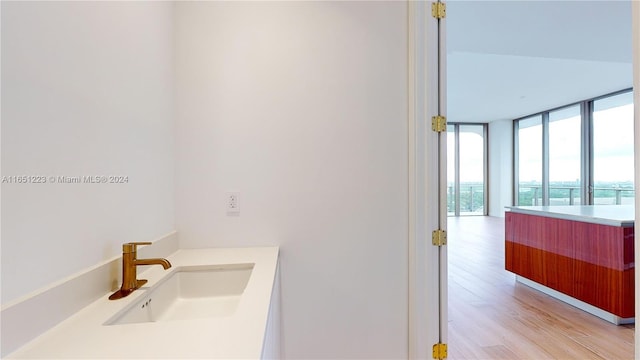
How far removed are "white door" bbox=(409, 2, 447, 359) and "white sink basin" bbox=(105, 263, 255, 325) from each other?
95cm

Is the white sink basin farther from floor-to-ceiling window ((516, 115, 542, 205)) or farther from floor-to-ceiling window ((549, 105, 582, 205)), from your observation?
floor-to-ceiling window ((516, 115, 542, 205))

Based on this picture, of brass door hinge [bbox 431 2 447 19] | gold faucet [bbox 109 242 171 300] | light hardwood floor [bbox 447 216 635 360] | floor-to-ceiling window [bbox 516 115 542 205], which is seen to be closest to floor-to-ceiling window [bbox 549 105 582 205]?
floor-to-ceiling window [bbox 516 115 542 205]

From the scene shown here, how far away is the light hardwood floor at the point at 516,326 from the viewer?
202cm

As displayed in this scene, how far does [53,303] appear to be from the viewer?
0.72 metres

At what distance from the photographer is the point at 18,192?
66cm

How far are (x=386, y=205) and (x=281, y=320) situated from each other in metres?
0.88

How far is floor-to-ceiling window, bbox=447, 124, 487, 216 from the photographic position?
8047mm

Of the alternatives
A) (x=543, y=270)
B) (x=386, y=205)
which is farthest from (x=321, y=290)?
(x=543, y=270)

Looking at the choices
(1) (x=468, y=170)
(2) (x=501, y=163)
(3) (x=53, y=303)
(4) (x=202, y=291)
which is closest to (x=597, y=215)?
(4) (x=202, y=291)

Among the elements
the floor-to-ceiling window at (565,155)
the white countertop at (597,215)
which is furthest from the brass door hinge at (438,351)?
the floor-to-ceiling window at (565,155)

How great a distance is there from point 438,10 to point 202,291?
193cm

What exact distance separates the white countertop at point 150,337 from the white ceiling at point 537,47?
2448 mm

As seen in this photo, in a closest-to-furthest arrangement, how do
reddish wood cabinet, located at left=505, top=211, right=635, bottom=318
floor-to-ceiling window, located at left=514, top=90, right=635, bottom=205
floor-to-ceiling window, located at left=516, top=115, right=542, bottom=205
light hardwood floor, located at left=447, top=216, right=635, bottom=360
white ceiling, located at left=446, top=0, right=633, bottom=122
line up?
light hardwood floor, located at left=447, top=216, right=635, bottom=360
white ceiling, located at left=446, top=0, right=633, bottom=122
reddish wood cabinet, located at left=505, top=211, right=635, bottom=318
floor-to-ceiling window, located at left=514, top=90, right=635, bottom=205
floor-to-ceiling window, located at left=516, top=115, right=542, bottom=205

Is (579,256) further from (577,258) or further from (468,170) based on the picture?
(468,170)
